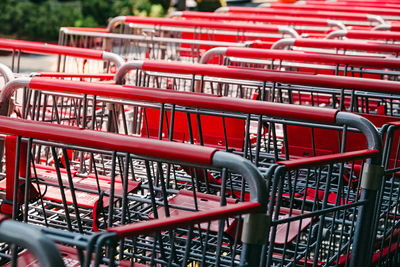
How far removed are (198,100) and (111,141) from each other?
3.91ft

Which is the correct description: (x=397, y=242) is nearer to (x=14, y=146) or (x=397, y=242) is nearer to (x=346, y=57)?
(x=346, y=57)

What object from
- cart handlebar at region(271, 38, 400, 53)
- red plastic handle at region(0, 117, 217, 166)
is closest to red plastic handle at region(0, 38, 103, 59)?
cart handlebar at region(271, 38, 400, 53)

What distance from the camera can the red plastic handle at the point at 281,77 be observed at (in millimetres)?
4688

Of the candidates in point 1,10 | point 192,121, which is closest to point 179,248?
point 192,121

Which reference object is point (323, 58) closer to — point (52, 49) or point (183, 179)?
point (183, 179)

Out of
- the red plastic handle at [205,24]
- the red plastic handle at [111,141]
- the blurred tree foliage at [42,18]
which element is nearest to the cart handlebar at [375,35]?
the red plastic handle at [205,24]

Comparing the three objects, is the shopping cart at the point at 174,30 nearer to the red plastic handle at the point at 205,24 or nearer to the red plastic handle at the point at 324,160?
the red plastic handle at the point at 205,24

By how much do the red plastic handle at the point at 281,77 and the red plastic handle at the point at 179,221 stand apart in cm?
241

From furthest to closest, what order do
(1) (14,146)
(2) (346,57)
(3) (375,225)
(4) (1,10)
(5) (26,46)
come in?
(4) (1,10) < (5) (26,46) < (2) (346,57) < (3) (375,225) < (1) (14,146)

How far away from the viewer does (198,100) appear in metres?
4.10

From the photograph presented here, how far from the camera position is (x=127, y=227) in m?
2.18

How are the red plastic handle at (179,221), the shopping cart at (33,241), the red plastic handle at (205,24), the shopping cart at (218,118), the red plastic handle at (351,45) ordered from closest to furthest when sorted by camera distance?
the shopping cart at (33,241), the red plastic handle at (179,221), the shopping cart at (218,118), the red plastic handle at (351,45), the red plastic handle at (205,24)

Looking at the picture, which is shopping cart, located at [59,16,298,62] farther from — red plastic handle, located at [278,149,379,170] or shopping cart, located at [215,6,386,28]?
red plastic handle, located at [278,149,379,170]

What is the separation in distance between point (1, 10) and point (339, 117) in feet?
68.4
